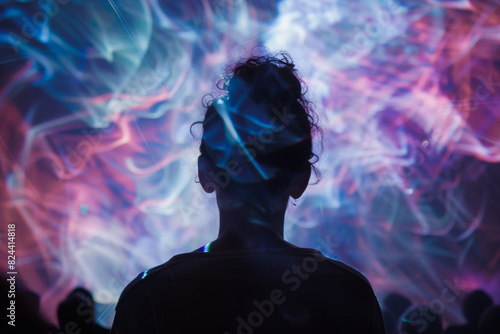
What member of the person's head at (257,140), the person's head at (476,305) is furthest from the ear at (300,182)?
the person's head at (476,305)

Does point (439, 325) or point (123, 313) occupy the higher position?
point (123, 313)

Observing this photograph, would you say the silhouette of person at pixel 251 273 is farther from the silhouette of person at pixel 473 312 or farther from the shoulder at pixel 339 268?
the silhouette of person at pixel 473 312

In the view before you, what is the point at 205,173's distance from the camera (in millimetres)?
644

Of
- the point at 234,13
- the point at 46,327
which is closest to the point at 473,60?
Answer: the point at 234,13

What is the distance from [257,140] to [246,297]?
25cm

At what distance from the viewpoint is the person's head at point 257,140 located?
60 centimetres

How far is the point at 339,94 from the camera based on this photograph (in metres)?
3.08

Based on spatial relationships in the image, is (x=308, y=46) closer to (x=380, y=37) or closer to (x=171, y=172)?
(x=380, y=37)

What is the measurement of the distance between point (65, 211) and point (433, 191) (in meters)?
3.00
